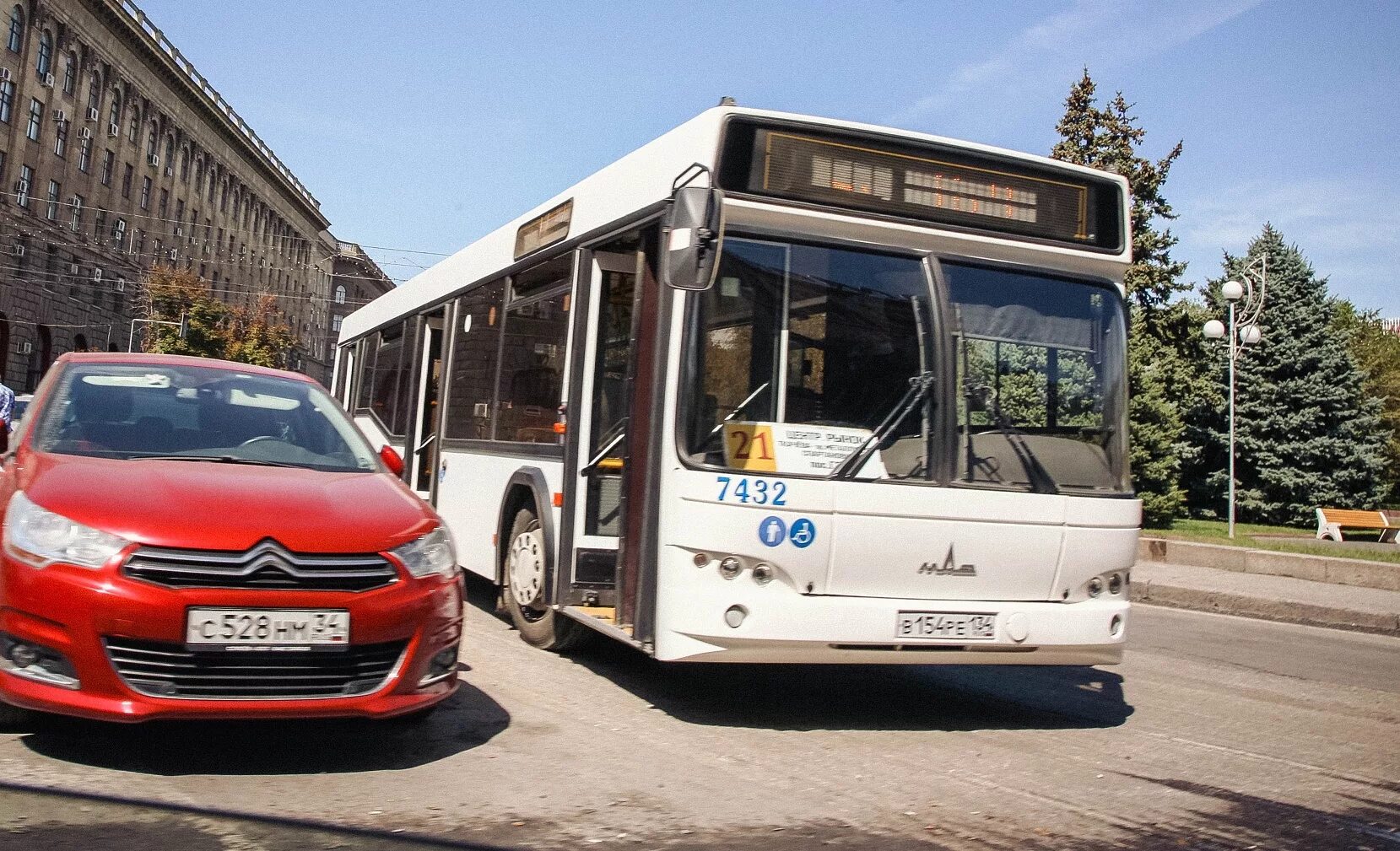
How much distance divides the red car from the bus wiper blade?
1860 millimetres

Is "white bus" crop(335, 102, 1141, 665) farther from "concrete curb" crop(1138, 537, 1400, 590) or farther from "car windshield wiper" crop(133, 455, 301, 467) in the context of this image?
"concrete curb" crop(1138, 537, 1400, 590)

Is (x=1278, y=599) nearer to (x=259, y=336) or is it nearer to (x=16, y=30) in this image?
(x=16, y=30)

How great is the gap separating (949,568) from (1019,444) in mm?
703

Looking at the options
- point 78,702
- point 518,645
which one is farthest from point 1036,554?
point 78,702

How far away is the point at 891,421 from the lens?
6.14 meters

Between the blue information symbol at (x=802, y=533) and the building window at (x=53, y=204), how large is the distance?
51042 mm

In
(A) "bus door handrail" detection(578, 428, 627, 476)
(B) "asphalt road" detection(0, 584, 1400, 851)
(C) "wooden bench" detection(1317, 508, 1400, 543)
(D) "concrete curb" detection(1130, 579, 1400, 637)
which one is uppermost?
(C) "wooden bench" detection(1317, 508, 1400, 543)

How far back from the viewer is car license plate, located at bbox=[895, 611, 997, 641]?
19.8 feet

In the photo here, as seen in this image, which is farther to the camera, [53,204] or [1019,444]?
[53,204]

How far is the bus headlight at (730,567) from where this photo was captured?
19.2 feet

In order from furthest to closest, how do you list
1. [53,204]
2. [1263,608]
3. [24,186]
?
[53,204] → [24,186] → [1263,608]

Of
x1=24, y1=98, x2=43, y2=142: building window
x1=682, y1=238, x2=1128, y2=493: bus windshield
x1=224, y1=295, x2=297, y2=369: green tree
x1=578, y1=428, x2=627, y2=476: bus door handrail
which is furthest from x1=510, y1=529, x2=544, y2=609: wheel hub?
x1=224, y1=295, x2=297, y2=369: green tree

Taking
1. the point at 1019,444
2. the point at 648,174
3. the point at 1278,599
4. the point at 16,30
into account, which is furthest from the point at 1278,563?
the point at 16,30

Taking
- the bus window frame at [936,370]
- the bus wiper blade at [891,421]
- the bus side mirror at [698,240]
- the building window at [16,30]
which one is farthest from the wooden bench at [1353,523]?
the building window at [16,30]
